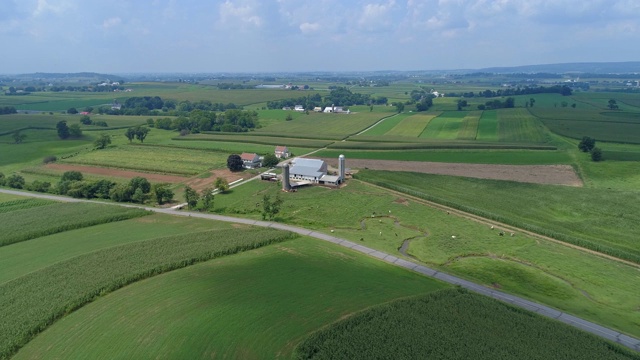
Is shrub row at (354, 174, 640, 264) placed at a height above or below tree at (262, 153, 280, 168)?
below

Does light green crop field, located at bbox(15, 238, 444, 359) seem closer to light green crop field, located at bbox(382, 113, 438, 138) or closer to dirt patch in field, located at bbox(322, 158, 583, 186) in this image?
dirt patch in field, located at bbox(322, 158, 583, 186)

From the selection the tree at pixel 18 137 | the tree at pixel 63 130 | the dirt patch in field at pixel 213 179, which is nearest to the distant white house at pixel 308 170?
the dirt patch in field at pixel 213 179

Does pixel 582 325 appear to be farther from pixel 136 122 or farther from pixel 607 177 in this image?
pixel 136 122

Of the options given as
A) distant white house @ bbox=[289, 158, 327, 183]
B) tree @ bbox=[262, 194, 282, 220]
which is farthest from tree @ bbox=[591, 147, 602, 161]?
tree @ bbox=[262, 194, 282, 220]

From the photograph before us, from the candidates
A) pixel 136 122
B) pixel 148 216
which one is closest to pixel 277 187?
pixel 148 216

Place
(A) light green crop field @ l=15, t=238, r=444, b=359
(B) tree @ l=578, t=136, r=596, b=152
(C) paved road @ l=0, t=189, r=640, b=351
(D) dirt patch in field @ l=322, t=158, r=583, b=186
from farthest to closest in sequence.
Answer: (B) tree @ l=578, t=136, r=596, b=152 → (D) dirt patch in field @ l=322, t=158, r=583, b=186 → (C) paved road @ l=0, t=189, r=640, b=351 → (A) light green crop field @ l=15, t=238, r=444, b=359
